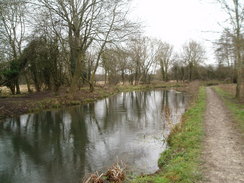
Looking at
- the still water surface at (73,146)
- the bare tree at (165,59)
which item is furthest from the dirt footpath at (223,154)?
the bare tree at (165,59)

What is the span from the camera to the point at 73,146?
7949 mm

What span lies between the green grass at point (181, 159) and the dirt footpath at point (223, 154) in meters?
0.23

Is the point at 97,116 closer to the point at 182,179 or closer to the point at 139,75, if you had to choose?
the point at 182,179

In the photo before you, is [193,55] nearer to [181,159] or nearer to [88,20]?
[88,20]

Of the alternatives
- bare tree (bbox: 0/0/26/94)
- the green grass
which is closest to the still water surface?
the green grass

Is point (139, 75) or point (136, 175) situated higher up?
point (139, 75)

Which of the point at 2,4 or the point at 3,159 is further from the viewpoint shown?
the point at 2,4

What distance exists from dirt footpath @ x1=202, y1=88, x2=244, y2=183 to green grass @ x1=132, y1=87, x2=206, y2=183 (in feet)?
0.75

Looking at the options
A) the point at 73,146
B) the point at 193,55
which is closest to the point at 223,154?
the point at 73,146

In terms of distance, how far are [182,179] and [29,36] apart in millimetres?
21009

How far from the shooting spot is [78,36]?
18500mm

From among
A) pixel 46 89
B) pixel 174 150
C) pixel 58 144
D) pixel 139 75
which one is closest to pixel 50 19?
pixel 46 89

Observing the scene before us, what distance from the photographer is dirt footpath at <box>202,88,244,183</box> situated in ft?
14.3

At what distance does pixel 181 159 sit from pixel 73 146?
4.26m
